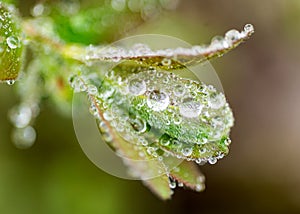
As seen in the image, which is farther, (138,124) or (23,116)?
(23,116)

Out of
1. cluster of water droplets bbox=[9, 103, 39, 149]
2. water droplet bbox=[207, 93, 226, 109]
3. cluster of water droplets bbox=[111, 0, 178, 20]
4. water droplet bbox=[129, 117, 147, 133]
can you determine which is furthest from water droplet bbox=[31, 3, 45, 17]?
water droplet bbox=[207, 93, 226, 109]

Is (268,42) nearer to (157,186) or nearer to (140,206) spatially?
(140,206)

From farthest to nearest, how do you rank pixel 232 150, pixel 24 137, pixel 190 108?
pixel 232 150
pixel 24 137
pixel 190 108

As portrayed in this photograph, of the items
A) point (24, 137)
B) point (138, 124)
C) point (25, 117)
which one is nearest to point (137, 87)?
point (138, 124)

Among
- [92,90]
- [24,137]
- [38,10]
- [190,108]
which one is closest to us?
[190,108]

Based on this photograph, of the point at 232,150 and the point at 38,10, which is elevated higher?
the point at 38,10

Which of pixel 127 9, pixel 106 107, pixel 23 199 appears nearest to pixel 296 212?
pixel 23 199

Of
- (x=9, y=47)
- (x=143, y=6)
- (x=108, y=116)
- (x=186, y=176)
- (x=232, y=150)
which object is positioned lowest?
(x=186, y=176)

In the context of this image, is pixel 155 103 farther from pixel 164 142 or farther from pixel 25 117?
pixel 25 117

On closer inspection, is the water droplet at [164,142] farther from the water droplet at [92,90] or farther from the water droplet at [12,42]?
the water droplet at [12,42]
